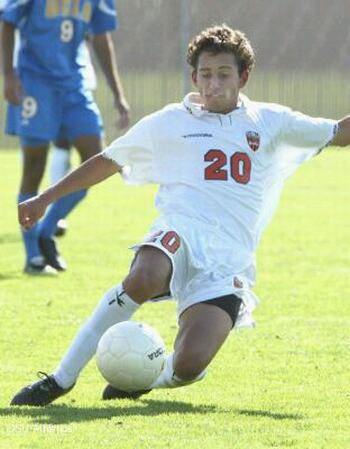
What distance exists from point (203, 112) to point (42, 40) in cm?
425

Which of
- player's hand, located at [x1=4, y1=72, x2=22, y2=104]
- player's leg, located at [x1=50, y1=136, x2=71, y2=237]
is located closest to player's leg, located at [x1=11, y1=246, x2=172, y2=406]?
player's hand, located at [x1=4, y1=72, x2=22, y2=104]

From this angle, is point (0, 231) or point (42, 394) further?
point (0, 231)

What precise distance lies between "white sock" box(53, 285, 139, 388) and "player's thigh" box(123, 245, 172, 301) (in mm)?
54

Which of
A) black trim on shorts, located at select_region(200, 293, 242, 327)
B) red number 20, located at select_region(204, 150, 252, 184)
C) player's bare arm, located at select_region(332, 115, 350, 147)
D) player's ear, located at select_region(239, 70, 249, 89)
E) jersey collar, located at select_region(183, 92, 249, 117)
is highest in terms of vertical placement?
player's ear, located at select_region(239, 70, 249, 89)

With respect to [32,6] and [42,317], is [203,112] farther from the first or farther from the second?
[32,6]

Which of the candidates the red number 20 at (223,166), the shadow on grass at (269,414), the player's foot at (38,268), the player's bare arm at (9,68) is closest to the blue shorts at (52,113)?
the player's bare arm at (9,68)

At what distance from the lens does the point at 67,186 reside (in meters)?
6.16

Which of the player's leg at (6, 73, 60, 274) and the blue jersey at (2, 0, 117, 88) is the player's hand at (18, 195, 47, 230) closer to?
the player's leg at (6, 73, 60, 274)

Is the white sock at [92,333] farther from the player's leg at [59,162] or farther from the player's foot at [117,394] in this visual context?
the player's leg at [59,162]

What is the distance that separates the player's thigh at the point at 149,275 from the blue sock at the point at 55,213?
15.0 ft

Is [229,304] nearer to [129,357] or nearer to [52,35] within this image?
[129,357]

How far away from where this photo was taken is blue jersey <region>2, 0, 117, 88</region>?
1038cm

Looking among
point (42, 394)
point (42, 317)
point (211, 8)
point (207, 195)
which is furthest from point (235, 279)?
point (211, 8)

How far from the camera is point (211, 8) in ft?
75.9
